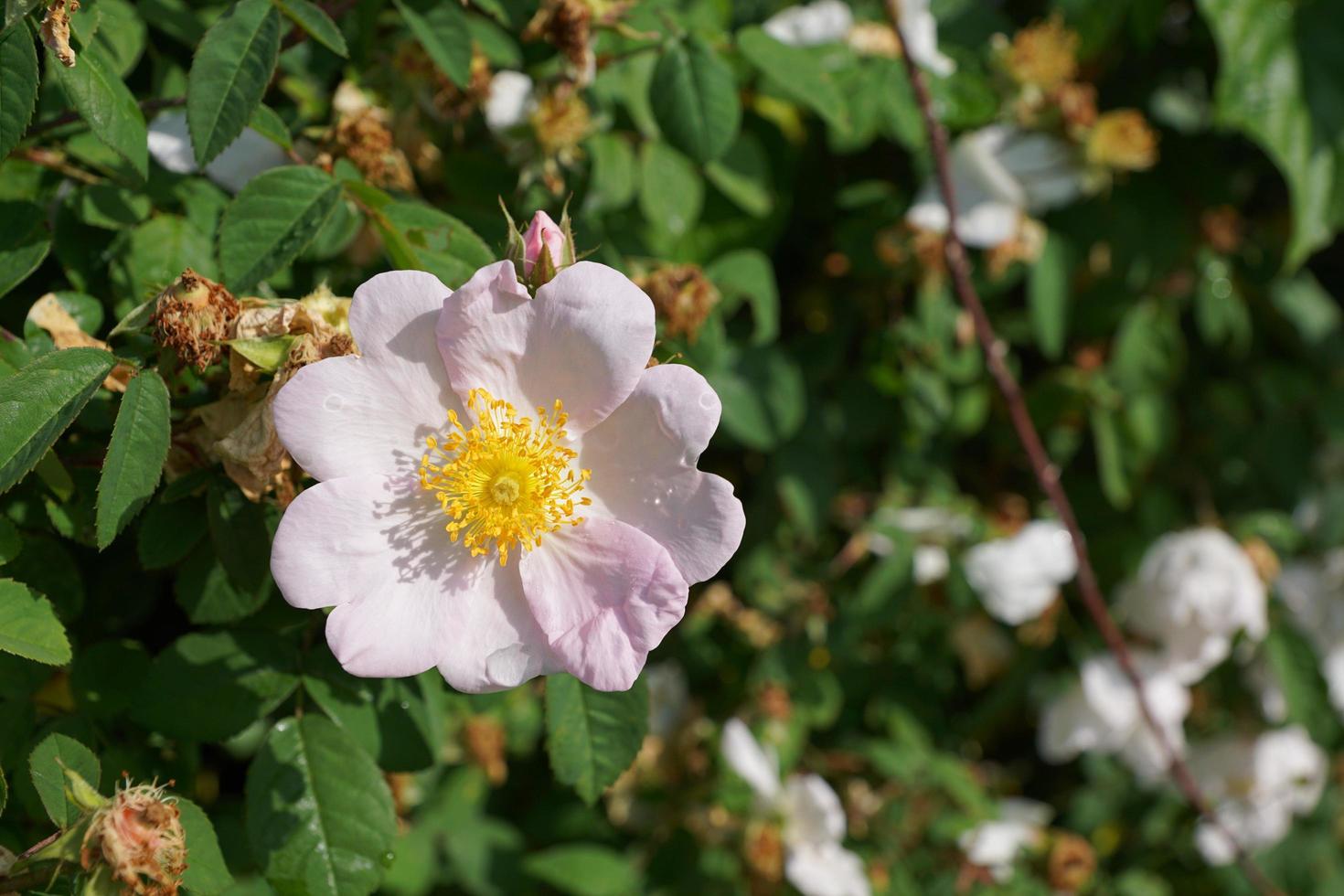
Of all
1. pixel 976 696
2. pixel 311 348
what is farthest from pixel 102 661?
pixel 976 696

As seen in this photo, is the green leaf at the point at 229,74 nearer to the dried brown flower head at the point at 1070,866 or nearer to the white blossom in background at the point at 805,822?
the white blossom in background at the point at 805,822

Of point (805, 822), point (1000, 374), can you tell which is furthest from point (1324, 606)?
Answer: point (805, 822)

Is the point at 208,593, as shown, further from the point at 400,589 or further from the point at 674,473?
the point at 674,473

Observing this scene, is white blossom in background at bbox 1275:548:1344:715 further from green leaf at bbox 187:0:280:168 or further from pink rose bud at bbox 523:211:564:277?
green leaf at bbox 187:0:280:168

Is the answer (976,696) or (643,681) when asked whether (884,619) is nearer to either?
(976,696)

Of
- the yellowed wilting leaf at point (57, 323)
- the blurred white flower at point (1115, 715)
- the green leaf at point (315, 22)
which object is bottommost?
the blurred white flower at point (1115, 715)

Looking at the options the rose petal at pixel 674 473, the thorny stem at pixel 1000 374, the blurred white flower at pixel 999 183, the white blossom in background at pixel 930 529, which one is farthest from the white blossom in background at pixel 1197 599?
the rose petal at pixel 674 473

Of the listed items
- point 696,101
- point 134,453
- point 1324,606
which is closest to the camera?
point 134,453

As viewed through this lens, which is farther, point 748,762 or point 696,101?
point 748,762
